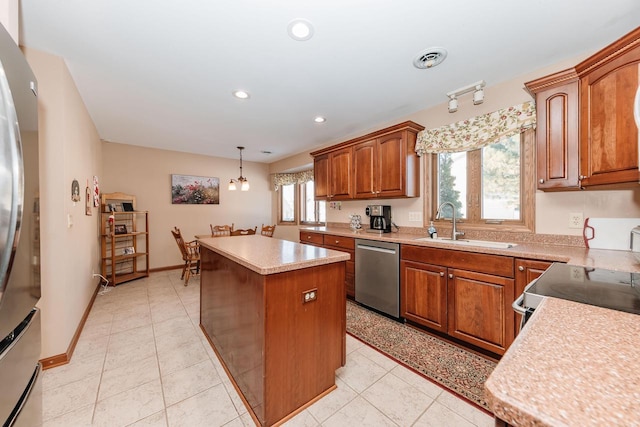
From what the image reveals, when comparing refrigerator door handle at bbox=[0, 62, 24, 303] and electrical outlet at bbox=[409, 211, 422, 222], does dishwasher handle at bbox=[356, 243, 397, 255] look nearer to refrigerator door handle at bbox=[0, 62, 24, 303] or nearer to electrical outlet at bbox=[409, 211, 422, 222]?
electrical outlet at bbox=[409, 211, 422, 222]

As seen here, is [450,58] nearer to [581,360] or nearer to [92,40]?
[581,360]

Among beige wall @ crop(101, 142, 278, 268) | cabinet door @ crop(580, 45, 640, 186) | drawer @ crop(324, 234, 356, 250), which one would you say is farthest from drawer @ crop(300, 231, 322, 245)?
cabinet door @ crop(580, 45, 640, 186)

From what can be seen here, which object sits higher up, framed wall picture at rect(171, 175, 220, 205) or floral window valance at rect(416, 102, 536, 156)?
floral window valance at rect(416, 102, 536, 156)

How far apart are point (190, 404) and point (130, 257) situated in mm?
3532

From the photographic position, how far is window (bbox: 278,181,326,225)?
199 inches

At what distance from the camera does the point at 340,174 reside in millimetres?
3521

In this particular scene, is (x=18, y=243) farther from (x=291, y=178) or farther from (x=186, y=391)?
(x=291, y=178)

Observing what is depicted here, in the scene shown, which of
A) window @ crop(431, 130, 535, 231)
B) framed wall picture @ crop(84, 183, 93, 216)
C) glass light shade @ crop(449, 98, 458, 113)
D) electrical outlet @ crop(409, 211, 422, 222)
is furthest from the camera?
electrical outlet @ crop(409, 211, 422, 222)

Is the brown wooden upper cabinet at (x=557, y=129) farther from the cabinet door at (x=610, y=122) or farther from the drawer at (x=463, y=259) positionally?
the drawer at (x=463, y=259)

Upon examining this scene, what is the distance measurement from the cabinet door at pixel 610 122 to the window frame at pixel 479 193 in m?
0.54

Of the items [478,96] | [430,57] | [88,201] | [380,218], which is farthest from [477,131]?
[88,201]

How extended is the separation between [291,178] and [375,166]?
2.77 m

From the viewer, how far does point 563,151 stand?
1750mm

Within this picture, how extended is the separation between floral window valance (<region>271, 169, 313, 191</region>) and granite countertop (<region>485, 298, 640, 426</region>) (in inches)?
180
